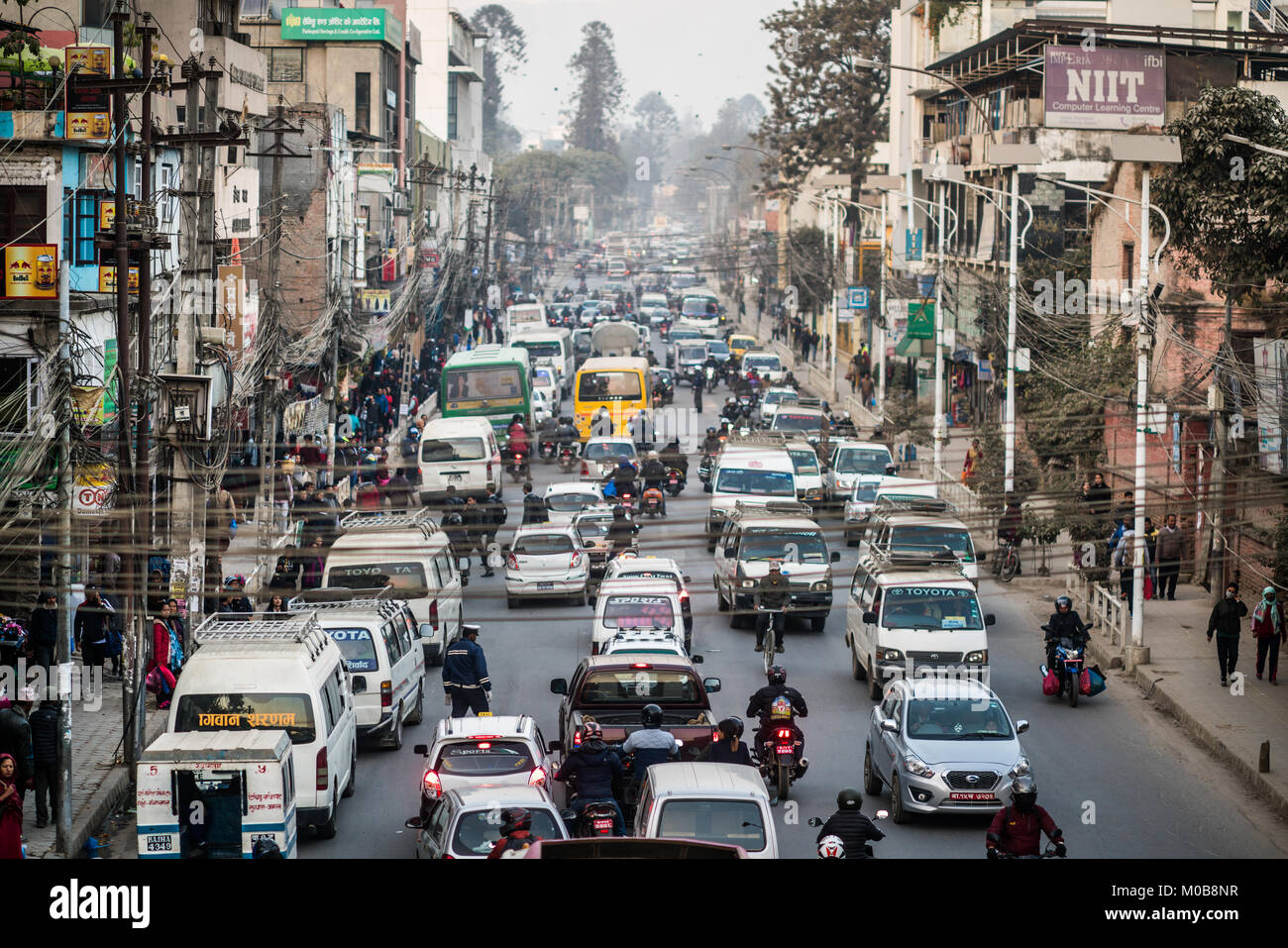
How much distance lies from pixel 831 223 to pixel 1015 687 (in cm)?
6337

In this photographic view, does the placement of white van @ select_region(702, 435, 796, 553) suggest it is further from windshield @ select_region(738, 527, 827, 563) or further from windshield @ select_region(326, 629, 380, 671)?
windshield @ select_region(326, 629, 380, 671)

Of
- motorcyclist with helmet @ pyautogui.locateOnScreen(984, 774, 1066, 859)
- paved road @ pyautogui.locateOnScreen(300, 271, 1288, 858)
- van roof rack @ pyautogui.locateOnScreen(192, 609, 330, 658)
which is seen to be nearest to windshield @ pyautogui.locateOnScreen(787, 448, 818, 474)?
paved road @ pyautogui.locateOnScreen(300, 271, 1288, 858)

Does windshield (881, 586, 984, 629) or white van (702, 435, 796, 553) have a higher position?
white van (702, 435, 796, 553)

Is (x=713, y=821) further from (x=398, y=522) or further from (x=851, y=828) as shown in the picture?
(x=398, y=522)

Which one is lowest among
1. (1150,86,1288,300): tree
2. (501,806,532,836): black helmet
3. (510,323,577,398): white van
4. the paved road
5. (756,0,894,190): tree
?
the paved road

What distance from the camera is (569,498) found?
109 ft

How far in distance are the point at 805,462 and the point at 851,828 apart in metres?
25.7

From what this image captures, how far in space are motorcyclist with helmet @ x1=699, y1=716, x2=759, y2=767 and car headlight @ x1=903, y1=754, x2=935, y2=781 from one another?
5.05 feet

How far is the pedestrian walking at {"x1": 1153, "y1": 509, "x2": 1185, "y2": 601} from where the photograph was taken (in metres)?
28.3

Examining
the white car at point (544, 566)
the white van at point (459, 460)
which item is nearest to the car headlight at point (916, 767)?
the white car at point (544, 566)

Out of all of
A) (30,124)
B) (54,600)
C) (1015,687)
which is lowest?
(1015,687)
